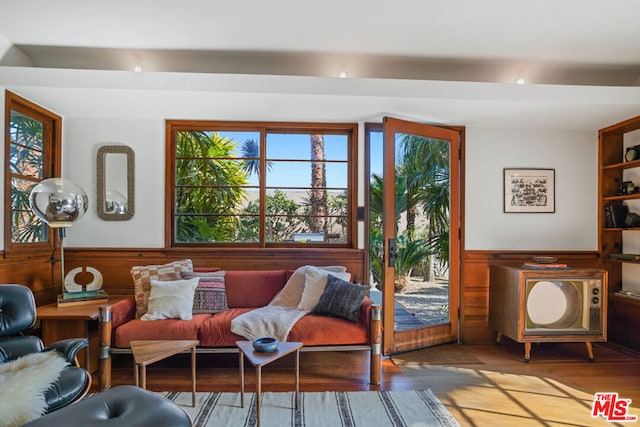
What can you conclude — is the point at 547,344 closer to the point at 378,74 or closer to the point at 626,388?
the point at 626,388

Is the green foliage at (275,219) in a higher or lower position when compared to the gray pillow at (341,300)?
higher

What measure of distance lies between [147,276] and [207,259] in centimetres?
65

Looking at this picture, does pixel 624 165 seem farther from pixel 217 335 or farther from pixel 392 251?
pixel 217 335

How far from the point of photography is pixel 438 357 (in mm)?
3482

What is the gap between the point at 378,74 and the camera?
3.28m

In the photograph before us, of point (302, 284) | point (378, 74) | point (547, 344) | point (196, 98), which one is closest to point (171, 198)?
point (196, 98)

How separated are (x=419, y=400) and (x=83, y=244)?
3.43 metres

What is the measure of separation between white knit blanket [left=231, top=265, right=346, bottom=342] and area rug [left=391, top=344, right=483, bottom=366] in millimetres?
1041

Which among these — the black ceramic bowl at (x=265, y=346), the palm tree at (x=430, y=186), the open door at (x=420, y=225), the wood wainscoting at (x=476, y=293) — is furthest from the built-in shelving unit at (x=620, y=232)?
the black ceramic bowl at (x=265, y=346)

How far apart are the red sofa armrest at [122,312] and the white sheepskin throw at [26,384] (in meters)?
Answer: 0.69

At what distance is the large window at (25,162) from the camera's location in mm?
3072

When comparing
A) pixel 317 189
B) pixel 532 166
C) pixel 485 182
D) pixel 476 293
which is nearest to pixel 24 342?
pixel 317 189

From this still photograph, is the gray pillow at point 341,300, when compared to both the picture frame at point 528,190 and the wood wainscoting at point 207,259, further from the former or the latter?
the picture frame at point 528,190

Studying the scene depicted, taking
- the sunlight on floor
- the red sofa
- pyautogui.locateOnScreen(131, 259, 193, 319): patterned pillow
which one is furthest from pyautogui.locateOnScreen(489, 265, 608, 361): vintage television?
pyautogui.locateOnScreen(131, 259, 193, 319): patterned pillow
